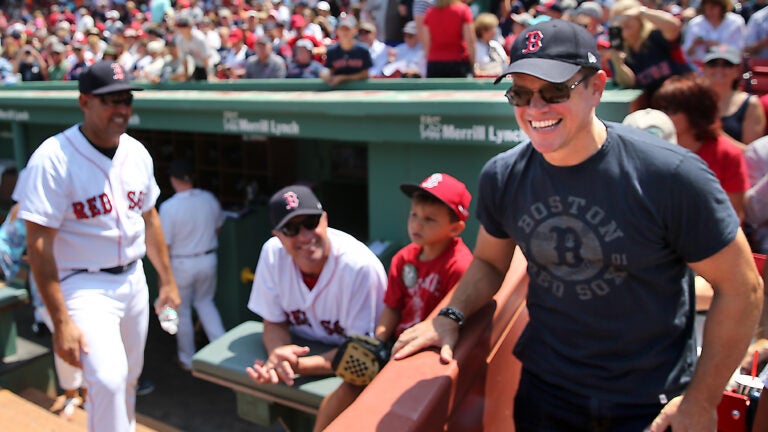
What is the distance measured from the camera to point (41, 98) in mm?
6688

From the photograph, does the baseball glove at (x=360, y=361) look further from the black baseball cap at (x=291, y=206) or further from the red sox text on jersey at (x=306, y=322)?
the black baseball cap at (x=291, y=206)

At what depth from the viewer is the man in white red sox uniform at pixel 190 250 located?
558 cm

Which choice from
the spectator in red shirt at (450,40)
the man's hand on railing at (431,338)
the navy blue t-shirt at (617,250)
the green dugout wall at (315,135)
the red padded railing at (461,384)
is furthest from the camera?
the spectator in red shirt at (450,40)

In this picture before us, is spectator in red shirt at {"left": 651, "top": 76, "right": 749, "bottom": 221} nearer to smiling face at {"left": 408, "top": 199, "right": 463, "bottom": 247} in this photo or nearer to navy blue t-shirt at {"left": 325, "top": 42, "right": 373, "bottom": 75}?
smiling face at {"left": 408, "top": 199, "right": 463, "bottom": 247}

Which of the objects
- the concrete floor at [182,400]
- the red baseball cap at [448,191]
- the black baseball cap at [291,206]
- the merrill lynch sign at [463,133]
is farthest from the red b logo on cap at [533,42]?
the concrete floor at [182,400]

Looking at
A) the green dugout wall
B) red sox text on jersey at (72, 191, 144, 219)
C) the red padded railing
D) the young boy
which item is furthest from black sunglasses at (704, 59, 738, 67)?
red sox text on jersey at (72, 191, 144, 219)

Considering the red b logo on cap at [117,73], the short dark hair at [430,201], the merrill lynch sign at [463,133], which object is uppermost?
the red b logo on cap at [117,73]

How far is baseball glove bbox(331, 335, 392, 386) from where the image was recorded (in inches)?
93.4

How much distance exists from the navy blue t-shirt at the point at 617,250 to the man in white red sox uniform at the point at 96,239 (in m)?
1.81

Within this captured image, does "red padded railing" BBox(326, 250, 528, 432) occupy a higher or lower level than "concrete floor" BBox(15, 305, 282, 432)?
higher

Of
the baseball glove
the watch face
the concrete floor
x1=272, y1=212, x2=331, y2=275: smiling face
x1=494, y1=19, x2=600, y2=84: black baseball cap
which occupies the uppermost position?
x1=494, y1=19, x2=600, y2=84: black baseball cap

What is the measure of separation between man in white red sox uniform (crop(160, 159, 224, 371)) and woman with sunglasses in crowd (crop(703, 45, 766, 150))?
3.94m

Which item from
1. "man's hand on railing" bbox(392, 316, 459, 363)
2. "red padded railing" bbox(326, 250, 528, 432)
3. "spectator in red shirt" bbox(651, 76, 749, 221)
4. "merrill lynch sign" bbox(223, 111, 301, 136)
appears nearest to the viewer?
"red padded railing" bbox(326, 250, 528, 432)

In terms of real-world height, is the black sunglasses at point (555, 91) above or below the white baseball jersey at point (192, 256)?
above
